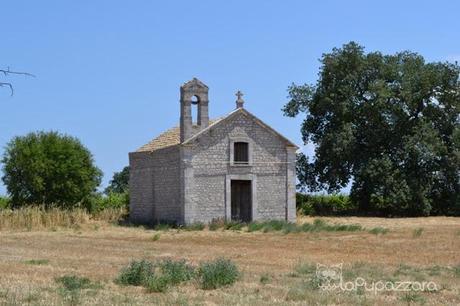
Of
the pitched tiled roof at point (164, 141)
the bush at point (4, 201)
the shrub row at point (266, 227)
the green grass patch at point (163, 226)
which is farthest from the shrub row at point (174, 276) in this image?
the bush at point (4, 201)

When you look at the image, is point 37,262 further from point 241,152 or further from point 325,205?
point 325,205

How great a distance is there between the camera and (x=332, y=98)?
46.2 meters

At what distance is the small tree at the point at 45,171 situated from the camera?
41031 mm

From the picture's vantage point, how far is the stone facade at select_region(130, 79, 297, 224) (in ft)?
120

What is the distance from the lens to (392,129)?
45.9 metres

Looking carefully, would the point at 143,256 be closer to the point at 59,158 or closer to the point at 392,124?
the point at 59,158

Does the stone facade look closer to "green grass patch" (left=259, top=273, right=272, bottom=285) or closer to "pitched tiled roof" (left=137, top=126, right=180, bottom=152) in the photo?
"pitched tiled roof" (left=137, top=126, right=180, bottom=152)

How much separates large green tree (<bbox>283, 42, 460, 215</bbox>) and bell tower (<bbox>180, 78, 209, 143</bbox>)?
34.3ft

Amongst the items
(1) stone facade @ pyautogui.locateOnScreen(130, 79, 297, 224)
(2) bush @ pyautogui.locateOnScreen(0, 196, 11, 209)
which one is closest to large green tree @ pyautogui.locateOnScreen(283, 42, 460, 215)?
(1) stone facade @ pyautogui.locateOnScreen(130, 79, 297, 224)

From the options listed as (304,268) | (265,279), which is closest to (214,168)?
(304,268)

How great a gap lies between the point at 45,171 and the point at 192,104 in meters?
9.44

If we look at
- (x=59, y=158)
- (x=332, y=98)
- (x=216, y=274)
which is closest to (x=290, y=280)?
(x=216, y=274)

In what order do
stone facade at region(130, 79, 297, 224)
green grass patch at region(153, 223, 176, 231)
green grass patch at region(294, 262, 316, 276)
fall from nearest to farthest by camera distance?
green grass patch at region(294, 262, 316, 276)
green grass patch at region(153, 223, 176, 231)
stone facade at region(130, 79, 297, 224)

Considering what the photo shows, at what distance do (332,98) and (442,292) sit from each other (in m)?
33.3
